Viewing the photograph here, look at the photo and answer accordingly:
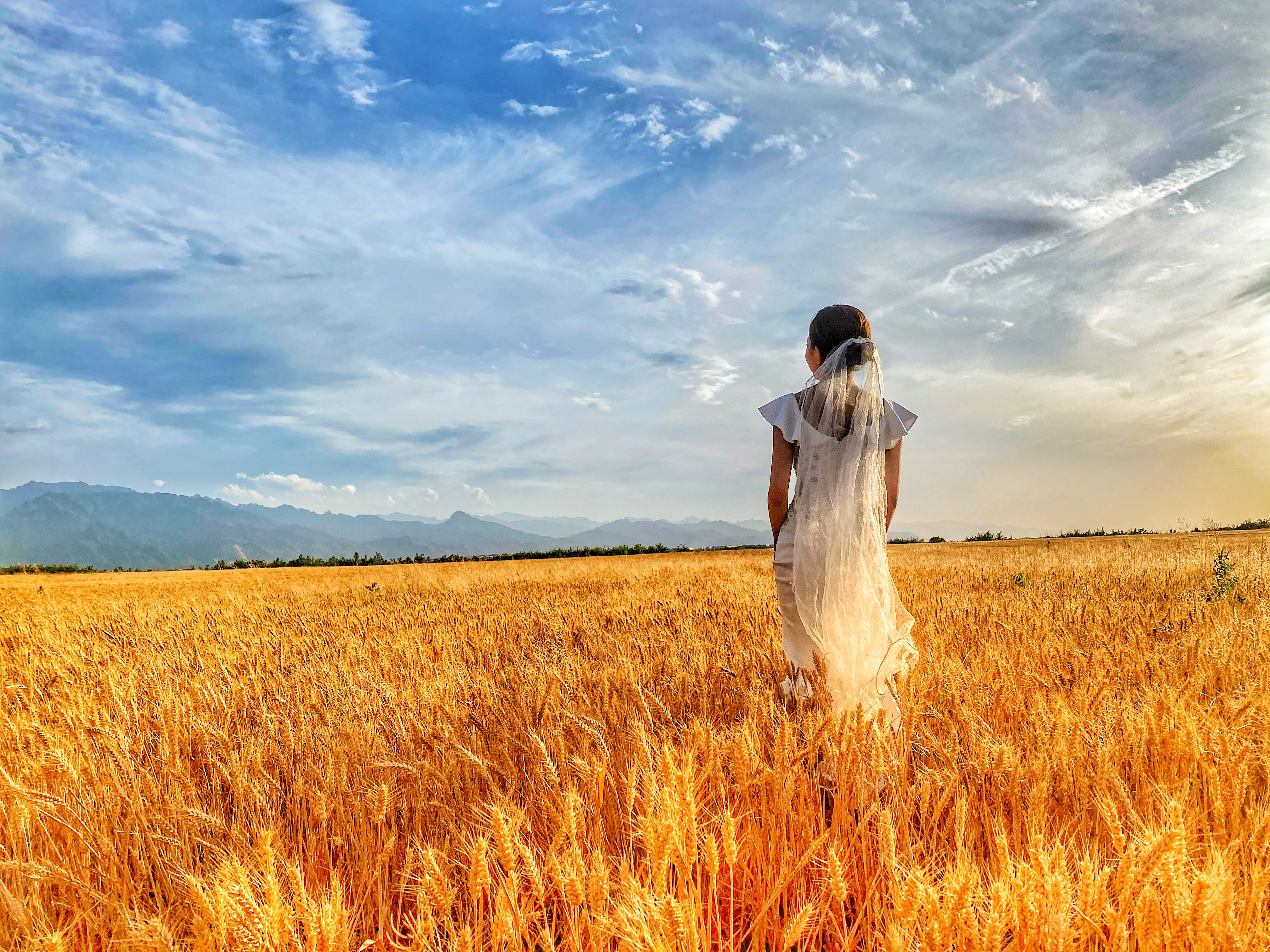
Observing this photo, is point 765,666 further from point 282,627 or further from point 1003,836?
point 282,627

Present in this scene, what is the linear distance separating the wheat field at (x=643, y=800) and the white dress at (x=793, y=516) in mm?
290

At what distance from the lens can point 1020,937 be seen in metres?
1.25

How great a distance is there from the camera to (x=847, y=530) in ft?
12.7

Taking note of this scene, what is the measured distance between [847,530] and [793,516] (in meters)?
0.41

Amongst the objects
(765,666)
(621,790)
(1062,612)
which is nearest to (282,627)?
(765,666)

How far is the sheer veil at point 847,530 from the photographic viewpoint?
12.1 feet

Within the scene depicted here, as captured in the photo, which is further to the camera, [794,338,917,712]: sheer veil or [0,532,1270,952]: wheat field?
[794,338,917,712]: sheer veil

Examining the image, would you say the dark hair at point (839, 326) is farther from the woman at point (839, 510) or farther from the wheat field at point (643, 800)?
the wheat field at point (643, 800)

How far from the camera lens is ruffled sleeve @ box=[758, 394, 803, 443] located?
4102 millimetres

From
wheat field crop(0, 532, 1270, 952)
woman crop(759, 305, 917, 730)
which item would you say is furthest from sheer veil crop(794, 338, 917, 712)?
wheat field crop(0, 532, 1270, 952)

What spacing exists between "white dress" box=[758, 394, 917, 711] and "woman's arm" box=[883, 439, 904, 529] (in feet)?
0.23

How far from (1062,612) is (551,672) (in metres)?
5.18

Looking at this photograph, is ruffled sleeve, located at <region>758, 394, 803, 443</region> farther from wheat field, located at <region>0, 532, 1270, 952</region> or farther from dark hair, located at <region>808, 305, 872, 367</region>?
wheat field, located at <region>0, 532, 1270, 952</region>

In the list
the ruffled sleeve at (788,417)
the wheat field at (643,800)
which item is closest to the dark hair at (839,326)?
the ruffled sleeve at (788,417)
